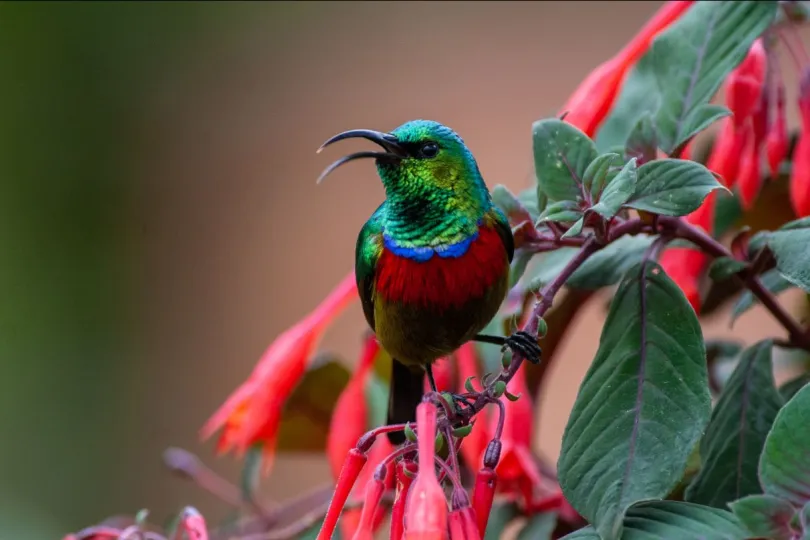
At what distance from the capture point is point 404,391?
78cm

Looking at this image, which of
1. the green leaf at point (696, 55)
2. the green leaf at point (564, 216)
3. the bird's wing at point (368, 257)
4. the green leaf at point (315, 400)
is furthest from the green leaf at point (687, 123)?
the green leaf at point (315, 400)

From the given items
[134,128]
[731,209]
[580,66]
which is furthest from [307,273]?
[731,209]

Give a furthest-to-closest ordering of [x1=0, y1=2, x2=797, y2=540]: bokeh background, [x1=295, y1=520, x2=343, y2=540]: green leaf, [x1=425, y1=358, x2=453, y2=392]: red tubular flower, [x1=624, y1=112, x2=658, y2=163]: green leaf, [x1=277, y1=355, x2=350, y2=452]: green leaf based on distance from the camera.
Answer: [x1=0, y1=2, x2=797, y2=540]: bokeh background, [x1=277, y1=355, x2=350, y2=452]: green leaf, [x1=425, y1=358, x2=453, y2=392]: red tubular flower, [x1=295, y1=520, x2=343, y2=540]: green leaf, [x1=624, y1=112, x2=658, y2=163]: green leaf

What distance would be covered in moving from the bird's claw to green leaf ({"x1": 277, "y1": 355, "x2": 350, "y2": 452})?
0.41 metres

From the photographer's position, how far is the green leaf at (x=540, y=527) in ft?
2.31

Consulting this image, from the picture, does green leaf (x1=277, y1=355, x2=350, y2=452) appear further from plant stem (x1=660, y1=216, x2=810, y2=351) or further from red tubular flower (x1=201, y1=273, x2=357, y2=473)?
plant stem (x1=660, y1=216, x2=810, y2=351)

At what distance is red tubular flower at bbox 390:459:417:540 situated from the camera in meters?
0.48

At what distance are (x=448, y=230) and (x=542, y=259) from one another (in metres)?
0.17

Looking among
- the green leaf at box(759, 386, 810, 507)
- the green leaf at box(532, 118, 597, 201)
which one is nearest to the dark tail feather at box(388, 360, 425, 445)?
the green leaf at box(532, 118, 597, 201)

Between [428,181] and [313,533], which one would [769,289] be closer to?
[428,181]

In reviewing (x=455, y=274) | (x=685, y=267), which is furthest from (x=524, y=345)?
(x=685, y=267)

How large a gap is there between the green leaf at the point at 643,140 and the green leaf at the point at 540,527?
281 mm

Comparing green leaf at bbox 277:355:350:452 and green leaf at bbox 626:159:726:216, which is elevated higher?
green leaf at bbox 626:159:726:216

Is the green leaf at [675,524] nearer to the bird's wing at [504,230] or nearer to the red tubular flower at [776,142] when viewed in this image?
the bird's wing at [504,230]
